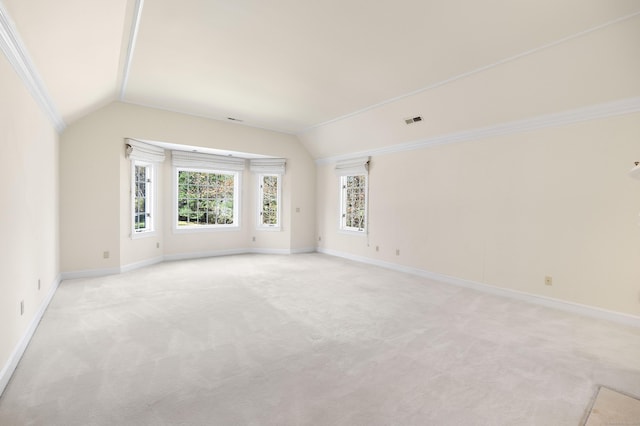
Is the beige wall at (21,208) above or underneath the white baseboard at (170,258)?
above

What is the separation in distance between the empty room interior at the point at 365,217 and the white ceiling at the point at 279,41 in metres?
0.03

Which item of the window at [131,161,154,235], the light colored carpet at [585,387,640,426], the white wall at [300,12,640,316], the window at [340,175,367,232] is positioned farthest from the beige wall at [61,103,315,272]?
the light colored carpet at [585,387,640,426]

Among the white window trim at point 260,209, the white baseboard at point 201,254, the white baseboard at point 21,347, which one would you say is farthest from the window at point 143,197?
the white window trim at point 260,209

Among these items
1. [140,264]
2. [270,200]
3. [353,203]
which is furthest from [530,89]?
[140,264]

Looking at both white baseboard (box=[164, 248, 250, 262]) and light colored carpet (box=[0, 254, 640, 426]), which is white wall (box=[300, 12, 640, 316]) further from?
white baseboard (box=[164, 248, 250, 262])

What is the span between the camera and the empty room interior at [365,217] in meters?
2.08

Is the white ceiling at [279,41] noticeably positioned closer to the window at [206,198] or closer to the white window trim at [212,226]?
the white window trim at [212,226]

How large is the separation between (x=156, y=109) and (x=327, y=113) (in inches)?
119

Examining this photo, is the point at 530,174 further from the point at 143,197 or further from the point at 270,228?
the point at 143,197

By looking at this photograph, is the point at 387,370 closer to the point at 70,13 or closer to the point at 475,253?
the point at 475,253

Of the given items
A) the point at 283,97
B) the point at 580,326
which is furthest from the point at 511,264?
the point at 283,97

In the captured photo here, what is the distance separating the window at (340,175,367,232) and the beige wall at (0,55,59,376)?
5.10 meters

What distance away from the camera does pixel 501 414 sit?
6.06 ft

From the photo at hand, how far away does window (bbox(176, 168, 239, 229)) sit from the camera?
6.75 metres
